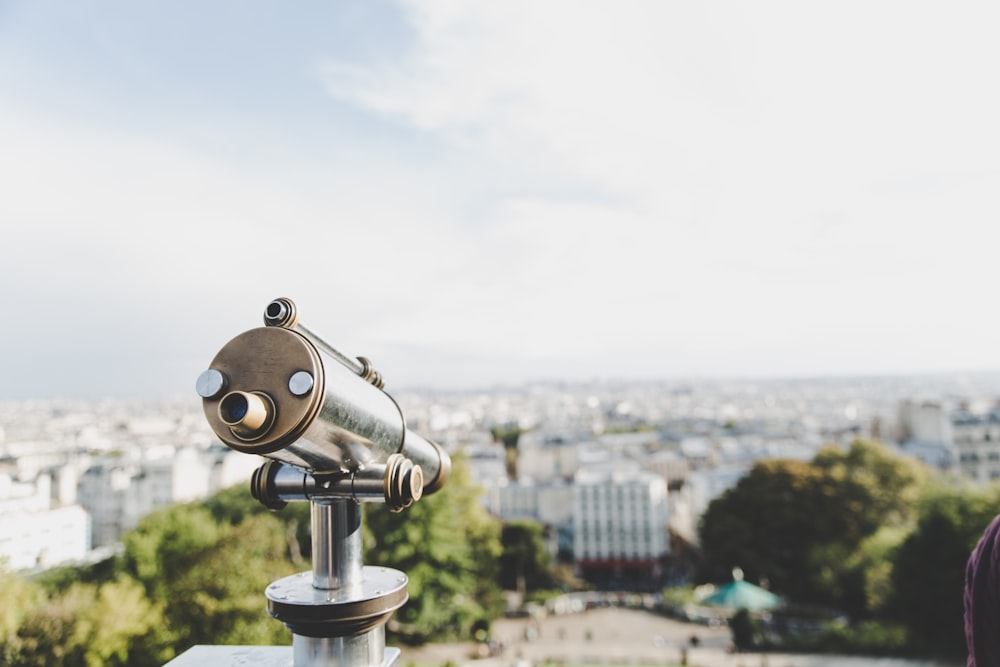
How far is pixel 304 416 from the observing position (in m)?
0.99

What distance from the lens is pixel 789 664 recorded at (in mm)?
18469

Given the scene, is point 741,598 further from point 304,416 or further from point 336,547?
point 304,416

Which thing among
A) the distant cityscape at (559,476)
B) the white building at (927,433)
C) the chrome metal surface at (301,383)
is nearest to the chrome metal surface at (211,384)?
the chrome metal surface at (301,383)

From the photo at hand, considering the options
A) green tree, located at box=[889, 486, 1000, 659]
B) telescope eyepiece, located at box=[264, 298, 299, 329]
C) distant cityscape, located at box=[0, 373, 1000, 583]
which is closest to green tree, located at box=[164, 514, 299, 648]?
telescope eyepiece, located at box=[264, 298, 299, 329]

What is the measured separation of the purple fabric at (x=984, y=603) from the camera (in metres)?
1.22

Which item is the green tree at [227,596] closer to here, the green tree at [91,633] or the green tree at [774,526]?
the green tree at [91,633]

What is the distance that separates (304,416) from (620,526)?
45.8 m

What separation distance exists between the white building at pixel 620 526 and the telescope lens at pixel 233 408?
147 ft

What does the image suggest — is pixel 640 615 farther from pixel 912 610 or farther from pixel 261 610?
pixel 261 610

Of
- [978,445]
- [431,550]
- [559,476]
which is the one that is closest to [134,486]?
[559,476]

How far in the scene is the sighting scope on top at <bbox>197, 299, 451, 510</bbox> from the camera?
3.26 ft

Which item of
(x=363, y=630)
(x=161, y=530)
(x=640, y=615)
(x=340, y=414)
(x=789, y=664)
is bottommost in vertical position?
(x=640, y=615)

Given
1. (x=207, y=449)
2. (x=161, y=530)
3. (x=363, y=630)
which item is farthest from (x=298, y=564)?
(x=207, y=449)

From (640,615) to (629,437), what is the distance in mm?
48769
